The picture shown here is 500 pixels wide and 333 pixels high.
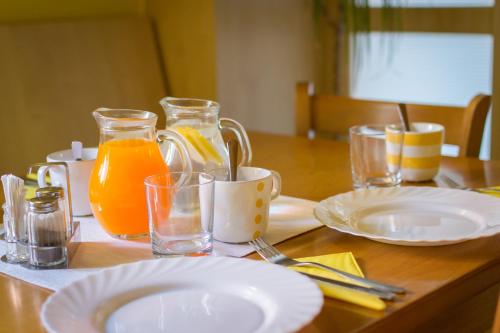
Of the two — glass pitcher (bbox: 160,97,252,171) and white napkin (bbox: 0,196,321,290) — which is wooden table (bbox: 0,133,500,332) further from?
glass pitcher (bbox: 160,97,252,171)

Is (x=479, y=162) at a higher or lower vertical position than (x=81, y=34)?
lower

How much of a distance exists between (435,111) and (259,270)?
1030mm

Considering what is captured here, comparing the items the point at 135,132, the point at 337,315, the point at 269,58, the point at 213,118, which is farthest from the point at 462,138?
the point at 269,58

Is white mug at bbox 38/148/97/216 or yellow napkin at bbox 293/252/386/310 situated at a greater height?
white mug at bbox 38/148/97/216

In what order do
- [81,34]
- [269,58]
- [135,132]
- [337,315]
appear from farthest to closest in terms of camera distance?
[269,58], [81,34], [135,132], [337,315]

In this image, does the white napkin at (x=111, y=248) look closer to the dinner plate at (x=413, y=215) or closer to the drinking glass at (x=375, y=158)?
the dinner plate at (x=413, y=215)

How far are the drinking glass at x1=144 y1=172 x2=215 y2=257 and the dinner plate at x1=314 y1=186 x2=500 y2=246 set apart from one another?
7.2 inches

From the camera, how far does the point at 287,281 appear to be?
85 centimetres

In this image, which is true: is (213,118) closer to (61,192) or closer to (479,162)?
(61,192)

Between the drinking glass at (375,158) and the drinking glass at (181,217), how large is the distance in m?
0.42

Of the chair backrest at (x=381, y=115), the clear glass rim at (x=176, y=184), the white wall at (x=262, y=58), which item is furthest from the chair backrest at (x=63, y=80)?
the clear glass rim at (x=176, y=184)

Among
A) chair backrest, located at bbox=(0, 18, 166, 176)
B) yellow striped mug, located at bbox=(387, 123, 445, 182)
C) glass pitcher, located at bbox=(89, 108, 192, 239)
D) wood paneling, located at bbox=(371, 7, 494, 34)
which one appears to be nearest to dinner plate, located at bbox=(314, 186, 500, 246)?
yellow striped mug, located at bbox=(387, 123, 445, 182)

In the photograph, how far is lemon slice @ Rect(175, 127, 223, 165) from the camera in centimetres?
118

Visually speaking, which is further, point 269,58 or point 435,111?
point 269,58
